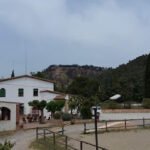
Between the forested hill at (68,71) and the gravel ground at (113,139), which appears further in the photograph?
the forested hill at (68,71)

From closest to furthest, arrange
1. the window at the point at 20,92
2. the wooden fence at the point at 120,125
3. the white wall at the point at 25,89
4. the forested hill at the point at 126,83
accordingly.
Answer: the wooden fence at the point at 120,125 < the white wall at the point at 25,89 < the window at the point at 20,92 < the forested hill at the point at 126,83

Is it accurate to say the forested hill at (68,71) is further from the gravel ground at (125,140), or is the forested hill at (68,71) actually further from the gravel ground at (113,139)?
the gravel ground at (125,140)

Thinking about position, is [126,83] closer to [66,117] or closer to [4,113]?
[66,117]

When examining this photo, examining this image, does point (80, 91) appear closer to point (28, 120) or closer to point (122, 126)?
point (28, 120)

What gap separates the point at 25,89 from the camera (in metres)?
66.9

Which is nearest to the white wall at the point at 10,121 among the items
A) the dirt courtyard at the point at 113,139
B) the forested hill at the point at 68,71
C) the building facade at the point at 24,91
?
the dirt courtyard at the point at 113,139

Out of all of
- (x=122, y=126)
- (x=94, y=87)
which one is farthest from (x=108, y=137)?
(x=94, y=87)

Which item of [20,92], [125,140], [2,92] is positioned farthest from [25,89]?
[125,140]

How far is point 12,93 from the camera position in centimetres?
6594

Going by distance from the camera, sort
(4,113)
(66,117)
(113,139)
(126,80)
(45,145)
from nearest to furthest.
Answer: (45,145)
(113,139)
(4,113)
(66,117)
(126,80)

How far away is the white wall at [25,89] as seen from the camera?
65.7 meters

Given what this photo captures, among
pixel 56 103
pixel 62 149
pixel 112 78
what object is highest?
pixel 112 78

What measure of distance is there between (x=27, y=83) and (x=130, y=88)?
19534mm

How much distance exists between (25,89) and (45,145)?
A: 36382 mm
